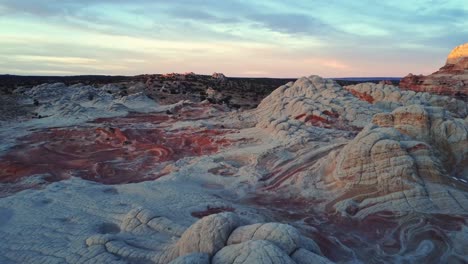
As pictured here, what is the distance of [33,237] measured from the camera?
11281mm

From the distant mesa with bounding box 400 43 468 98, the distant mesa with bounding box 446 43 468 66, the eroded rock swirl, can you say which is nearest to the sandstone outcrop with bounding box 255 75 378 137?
the eroded rock swirl

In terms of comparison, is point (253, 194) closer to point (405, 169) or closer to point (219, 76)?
point (405, 169)

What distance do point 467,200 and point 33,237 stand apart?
41.8 ft

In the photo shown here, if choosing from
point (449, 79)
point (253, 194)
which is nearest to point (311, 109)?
point (253, 194)

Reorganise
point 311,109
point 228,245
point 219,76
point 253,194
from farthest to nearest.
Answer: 1. point 219,76
2. point 311,109
3. point 253,194
4. point 228,245

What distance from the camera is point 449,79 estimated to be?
4944 centimetres

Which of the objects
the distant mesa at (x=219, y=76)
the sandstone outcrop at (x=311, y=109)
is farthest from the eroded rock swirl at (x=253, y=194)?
the distant mesa at (x=219, y=76)

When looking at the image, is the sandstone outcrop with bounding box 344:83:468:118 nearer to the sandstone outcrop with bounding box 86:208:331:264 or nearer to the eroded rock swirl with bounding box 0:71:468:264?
the eroded rock swirl with bounding box 0:71:468:264

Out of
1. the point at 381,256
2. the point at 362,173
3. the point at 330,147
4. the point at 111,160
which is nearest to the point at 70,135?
the point at 111,160

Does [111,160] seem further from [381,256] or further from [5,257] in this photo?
[381,256]

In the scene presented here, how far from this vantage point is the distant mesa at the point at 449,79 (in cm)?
4700

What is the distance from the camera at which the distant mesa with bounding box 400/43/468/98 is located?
47000 mm

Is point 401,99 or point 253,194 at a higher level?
point 401,99

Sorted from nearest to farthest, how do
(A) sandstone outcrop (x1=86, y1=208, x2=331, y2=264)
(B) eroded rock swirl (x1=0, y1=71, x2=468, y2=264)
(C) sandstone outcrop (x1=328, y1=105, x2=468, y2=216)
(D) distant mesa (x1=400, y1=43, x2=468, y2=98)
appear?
(A) sandstone outcrop (x1=86, y1=208, x2=331, y2=264)
(B) eroded rock swirl (x1=0, y1=71, x2=468, y2=264)
(C) sandstone outcrop (x1=328, y1=105, x2=468, y2=216)
(D) distant mesa (x1=400, y1=43, x2=468, y2=98)
